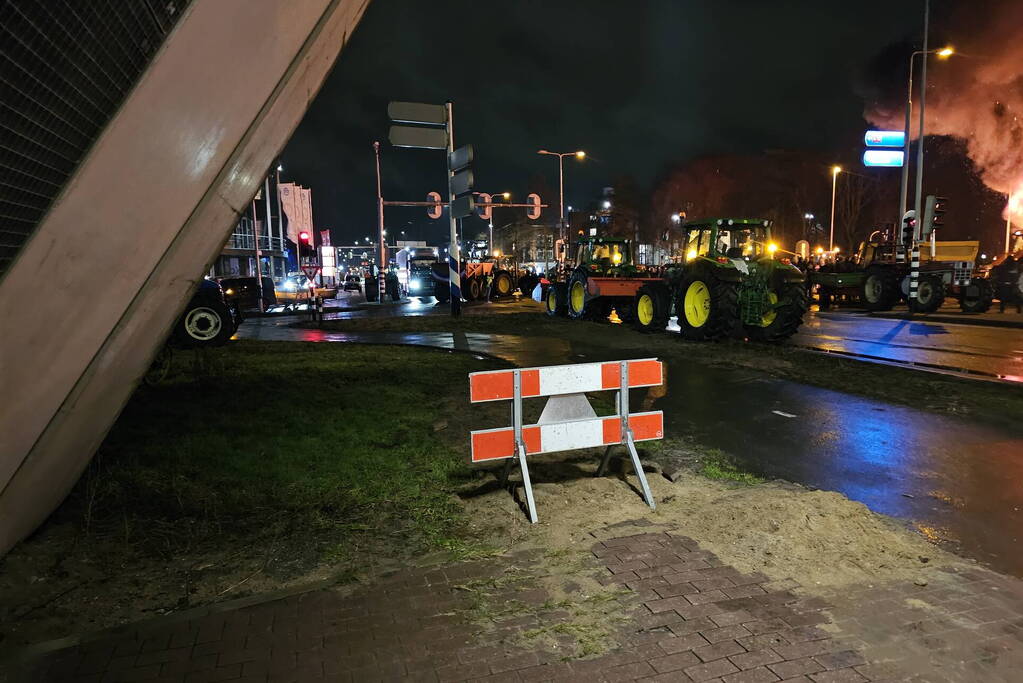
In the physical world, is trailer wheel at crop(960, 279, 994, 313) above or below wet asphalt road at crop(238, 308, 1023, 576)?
above

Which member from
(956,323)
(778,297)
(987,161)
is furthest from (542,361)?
(987,161)

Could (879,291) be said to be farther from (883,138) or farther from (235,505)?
(235,505)

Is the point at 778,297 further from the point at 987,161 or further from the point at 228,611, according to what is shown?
the point at 987,161

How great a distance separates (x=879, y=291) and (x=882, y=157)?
9.79m

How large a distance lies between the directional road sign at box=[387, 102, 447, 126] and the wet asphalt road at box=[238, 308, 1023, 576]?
11128 millimetres

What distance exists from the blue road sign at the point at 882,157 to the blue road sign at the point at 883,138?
3.26 feet

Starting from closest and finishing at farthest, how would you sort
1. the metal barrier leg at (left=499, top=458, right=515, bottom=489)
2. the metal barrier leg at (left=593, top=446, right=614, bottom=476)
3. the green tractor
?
1. the metal barrier leg at (left=499, top=458, right=515, bottom=489)
2. the metal barrier leg at (left=593, top=446, right=614, bottom=476)
3. the green tractor

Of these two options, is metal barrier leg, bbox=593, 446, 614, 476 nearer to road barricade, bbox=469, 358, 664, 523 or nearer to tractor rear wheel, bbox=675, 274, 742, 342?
road barricade, bbox=469, 358, 664, 523

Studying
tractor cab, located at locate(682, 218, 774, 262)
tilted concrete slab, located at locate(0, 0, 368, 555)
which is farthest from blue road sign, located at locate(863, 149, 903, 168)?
tilted concrete slab, located at locate(0, 0, 368, 555)

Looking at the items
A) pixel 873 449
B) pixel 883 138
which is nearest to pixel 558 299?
pixel 873 449

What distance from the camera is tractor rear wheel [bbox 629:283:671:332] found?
1555 centimetres

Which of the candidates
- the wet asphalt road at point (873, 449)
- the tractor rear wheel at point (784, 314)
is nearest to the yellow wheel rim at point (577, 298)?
the tractor rear wheel at point (784, 314)

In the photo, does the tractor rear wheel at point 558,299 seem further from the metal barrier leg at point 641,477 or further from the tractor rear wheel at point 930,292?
the metal barrier leg at point 641,477

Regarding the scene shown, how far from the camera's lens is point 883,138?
28125mm
